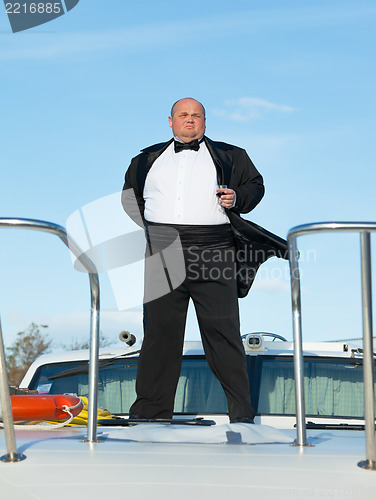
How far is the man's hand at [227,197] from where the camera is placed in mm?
3998

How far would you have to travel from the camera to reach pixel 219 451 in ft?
9.71

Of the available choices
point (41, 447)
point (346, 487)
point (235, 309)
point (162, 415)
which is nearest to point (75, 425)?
point (162, 415)

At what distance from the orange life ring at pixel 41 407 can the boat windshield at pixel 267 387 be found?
138 centimetres

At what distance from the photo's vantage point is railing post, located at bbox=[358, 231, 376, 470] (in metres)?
2.67

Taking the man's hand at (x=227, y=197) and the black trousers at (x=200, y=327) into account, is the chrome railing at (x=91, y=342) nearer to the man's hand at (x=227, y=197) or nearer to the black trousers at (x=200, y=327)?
the black trousers at (x=200, y=327)

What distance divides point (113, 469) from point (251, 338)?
299 cm

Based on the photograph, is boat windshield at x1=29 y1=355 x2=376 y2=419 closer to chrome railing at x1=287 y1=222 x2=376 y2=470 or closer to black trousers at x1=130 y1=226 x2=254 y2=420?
black trousers at x1=130 y1=226 x2=254 y2=420

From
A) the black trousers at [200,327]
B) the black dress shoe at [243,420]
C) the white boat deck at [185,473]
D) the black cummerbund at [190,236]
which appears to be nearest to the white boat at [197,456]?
the white boat deck at [185,473]

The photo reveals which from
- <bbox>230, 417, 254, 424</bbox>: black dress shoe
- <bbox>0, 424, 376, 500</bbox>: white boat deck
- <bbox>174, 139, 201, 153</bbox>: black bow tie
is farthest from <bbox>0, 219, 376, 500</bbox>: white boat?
<bbox>174, 139, 201, 153</bbox>: black bow tie

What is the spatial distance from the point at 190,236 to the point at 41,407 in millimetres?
1164

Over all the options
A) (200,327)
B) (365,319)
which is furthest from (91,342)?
(365,319)

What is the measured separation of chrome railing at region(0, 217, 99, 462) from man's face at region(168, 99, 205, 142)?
49.4 inches

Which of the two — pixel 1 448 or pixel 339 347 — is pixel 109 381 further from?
pixel 1 448

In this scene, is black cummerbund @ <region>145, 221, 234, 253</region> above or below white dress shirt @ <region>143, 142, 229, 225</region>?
below
